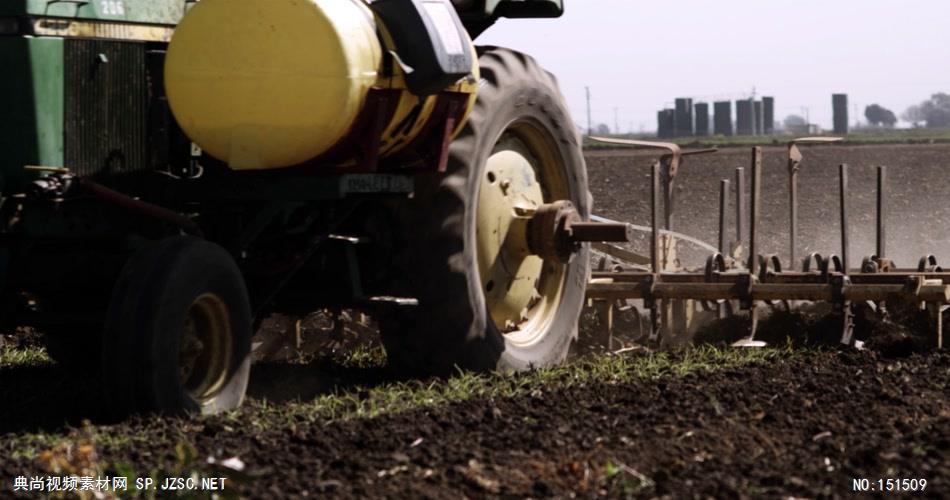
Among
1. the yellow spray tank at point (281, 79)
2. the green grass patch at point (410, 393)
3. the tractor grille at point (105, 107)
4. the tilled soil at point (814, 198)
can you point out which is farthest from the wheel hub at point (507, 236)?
the tilled soil at point (814, 198)

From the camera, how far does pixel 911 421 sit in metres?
6.11

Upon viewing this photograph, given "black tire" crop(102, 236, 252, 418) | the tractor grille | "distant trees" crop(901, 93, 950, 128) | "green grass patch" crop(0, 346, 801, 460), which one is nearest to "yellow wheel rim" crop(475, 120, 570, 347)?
"green grass patch" crop(0, 346, 801, 460)

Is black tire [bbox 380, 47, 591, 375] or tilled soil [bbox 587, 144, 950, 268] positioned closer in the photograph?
black tire [bbox 380, 47, 591, 375]

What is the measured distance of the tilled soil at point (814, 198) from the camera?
19.5 m

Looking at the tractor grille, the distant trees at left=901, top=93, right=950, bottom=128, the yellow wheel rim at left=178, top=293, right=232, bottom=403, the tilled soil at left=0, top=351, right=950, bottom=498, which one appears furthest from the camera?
the distant trees at left=901, top=93, right=950, bottom=128

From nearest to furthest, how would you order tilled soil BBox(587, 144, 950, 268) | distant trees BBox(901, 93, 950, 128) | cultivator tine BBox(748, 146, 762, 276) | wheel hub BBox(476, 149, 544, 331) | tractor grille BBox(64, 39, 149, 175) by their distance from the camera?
tractor grille BBox(64, 39, 149, 175)
wheel hub BBox(476, 149, 544, 331)
cultivator tine BBox(748, 146, 762, 276)
tilled soil BBox(587, 144, 950, 268)
distant trees BBox(901, 93, 950, 128)

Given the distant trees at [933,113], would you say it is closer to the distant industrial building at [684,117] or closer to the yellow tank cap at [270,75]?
the distant industrial building at [684,117]

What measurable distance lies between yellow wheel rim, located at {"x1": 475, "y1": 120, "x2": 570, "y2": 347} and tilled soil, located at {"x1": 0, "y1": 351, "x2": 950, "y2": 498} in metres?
0.99

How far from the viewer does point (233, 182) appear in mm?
6520

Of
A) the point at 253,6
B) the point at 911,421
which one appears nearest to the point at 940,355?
the point at 911,421

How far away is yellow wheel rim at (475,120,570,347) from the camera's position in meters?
7.59

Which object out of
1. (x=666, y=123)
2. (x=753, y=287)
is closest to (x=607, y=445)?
(x=753, y=287)

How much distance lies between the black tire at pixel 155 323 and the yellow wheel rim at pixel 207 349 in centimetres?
5

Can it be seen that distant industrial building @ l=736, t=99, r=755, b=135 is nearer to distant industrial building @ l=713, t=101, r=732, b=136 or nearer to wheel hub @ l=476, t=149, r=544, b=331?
distant industrial building @ l=713, t=101, r=732, b=136
